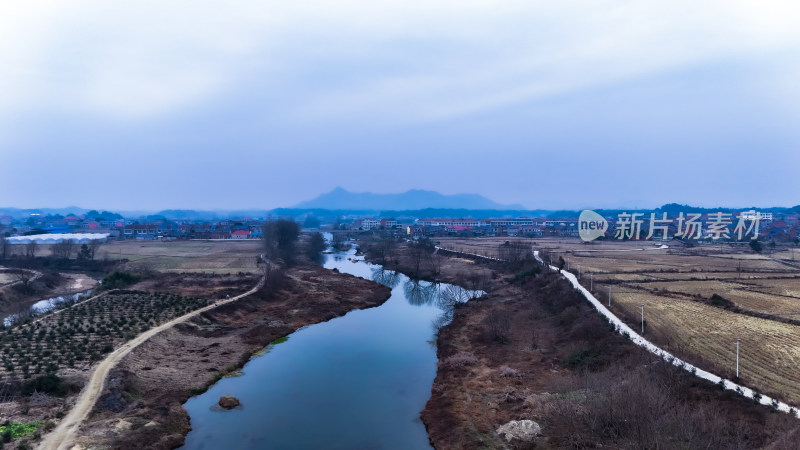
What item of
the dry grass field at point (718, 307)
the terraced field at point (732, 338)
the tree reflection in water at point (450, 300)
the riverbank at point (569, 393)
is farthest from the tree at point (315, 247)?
the terraced field at point (732, 338)

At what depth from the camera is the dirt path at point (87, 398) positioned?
34.4 feet

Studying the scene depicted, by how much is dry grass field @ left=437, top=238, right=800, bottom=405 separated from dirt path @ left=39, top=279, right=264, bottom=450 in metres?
15.8

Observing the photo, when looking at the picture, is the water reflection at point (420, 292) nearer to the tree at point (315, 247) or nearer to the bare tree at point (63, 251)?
the tree at point (315, 247)

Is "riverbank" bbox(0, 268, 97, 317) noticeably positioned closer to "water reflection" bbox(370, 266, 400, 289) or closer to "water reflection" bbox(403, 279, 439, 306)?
"water reflection" bbox(370, 266, 400, 289)

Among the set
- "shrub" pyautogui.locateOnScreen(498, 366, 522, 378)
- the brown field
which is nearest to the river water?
"shrub" pyautogui.locateOnScreen(498, 366, 522, 378)

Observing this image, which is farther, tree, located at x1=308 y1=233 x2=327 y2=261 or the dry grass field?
tree, located at x1=308 y1=233 x2=327 y2=261

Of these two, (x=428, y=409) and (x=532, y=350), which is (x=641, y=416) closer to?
(x=428, y=409)

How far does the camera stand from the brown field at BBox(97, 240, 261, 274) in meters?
38.6

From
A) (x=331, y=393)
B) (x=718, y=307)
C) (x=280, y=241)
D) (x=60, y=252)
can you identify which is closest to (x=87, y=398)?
(x=331, y=393)

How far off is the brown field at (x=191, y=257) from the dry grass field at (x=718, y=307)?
26930 mm

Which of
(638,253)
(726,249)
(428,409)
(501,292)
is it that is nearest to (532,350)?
(428,409)

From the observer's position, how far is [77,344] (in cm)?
1645

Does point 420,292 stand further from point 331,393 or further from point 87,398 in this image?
point 87,398

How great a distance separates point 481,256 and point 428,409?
33814mm
